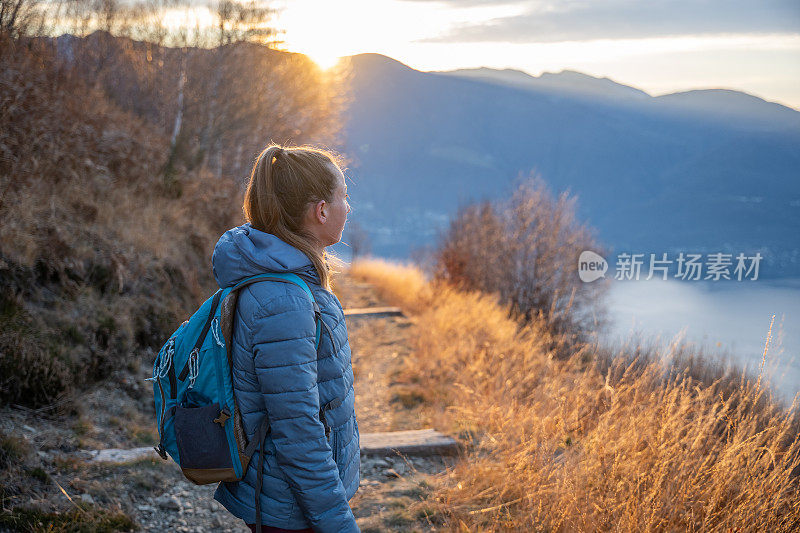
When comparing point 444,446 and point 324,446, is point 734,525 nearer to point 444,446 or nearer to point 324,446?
point 324,446

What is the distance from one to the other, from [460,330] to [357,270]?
15.3m

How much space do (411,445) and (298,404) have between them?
346cm

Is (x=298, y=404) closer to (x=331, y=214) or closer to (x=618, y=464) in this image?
(x=331, y=214)

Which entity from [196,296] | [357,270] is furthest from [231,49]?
[196,296]

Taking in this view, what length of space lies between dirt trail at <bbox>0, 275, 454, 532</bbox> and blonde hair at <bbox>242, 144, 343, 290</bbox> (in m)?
2.44

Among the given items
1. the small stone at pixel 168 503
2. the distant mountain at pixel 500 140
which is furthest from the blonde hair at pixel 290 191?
the distant mountain at pixel 500 140

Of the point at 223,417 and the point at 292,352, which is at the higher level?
the point at 292,352

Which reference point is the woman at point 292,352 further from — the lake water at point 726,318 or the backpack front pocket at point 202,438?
the lake water at point 726,318

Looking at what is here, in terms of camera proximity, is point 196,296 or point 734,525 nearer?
point 734,525

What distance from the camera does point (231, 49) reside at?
1739 centimetres

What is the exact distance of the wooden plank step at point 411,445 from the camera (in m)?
4.68

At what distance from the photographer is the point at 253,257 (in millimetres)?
1544

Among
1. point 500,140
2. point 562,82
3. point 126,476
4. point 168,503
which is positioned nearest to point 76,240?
point 126,476

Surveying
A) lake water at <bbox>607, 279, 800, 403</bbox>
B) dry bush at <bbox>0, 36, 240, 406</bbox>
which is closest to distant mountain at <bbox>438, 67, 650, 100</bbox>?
lake water at <bbox>607, 279, 800, 403</bbox>
